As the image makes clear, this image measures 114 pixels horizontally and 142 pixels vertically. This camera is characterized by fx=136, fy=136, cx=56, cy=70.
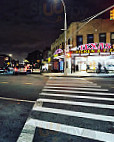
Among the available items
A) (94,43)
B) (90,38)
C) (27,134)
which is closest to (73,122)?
(27,134)

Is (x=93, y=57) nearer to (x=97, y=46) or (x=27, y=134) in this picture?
(x=97, y=46)

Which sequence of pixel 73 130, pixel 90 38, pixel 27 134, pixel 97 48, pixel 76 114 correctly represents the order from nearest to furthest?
pixel 27 134
pixel 73 130
pixel 76 114
pixel 97 48
pixel 90 38

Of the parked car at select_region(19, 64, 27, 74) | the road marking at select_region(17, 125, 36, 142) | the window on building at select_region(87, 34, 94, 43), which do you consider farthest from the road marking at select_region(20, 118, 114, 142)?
the window on building at select_region(87, 34, 94, 43)

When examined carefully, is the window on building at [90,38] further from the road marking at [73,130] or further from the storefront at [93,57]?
the road marking at [73,130]

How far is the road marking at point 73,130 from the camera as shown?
3045 mm

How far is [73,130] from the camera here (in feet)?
11.1

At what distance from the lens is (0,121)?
155 inches

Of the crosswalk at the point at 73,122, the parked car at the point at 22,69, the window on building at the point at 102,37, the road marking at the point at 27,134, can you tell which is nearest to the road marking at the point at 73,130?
the crosswalk at the point at 73,122

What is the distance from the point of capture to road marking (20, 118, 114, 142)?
3045mm

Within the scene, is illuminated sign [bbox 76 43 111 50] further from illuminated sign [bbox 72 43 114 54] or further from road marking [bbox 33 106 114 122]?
road marking [bbox 33 106 114 122]

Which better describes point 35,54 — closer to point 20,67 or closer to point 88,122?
point 20,67

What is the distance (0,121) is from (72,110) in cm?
241

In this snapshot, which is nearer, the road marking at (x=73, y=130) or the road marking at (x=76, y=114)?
the road marking at (x=73, y=130)

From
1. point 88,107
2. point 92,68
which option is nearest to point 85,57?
point 92,68
